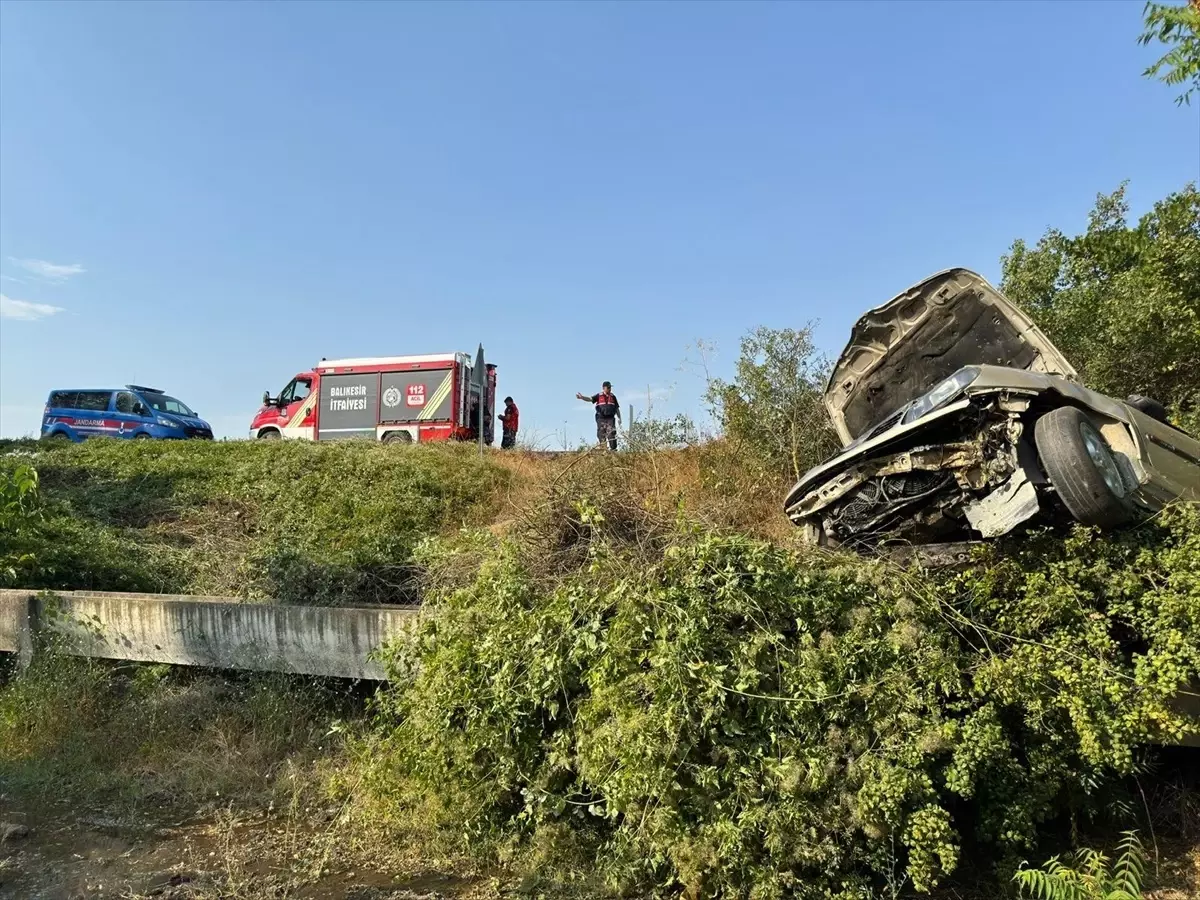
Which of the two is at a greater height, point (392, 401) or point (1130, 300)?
point (392, 401)

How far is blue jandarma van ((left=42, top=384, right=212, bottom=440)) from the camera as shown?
20781 mm

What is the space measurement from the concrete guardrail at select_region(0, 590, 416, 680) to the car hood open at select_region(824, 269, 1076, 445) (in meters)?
4.10

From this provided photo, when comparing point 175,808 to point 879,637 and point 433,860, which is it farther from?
point 879,637

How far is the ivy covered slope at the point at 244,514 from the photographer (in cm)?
668

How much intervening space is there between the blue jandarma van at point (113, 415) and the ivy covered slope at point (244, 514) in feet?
18.2

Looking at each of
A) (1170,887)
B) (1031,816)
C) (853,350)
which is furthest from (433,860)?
(853,350)

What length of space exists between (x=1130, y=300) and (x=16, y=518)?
1221 centimetres

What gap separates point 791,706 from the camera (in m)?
3.48

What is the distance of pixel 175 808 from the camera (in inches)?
184

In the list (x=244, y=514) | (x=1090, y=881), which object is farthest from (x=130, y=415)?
(x=1090, y=881)

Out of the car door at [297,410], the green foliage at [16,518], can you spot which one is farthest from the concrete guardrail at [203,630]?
the car door at [297,410]

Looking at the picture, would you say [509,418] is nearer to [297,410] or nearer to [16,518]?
[297,410]

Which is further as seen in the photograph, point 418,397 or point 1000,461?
point 418,397

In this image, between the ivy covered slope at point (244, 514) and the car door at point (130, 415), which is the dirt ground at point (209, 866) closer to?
the ivy covered slope at point (244, 514)
